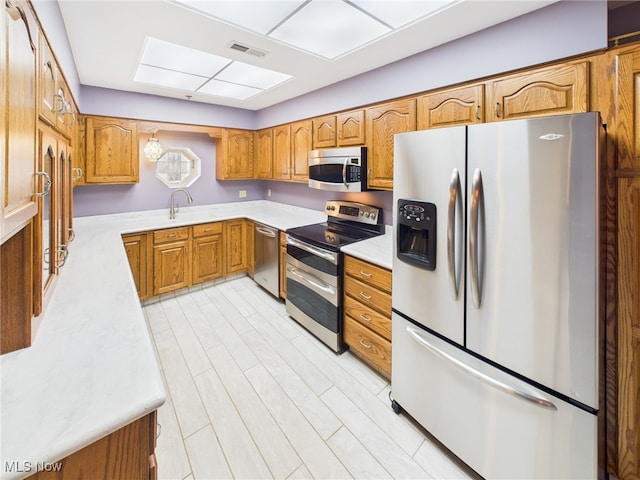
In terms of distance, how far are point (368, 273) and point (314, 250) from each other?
2.08 feet

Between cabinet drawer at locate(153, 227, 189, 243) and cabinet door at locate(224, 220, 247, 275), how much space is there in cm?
53

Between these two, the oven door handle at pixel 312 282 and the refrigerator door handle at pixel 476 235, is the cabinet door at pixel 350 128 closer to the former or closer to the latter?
the oven door handle at pixel 312 282

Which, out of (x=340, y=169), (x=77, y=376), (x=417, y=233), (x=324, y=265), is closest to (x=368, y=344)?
(x=324, y=265)

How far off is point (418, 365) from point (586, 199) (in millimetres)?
1169

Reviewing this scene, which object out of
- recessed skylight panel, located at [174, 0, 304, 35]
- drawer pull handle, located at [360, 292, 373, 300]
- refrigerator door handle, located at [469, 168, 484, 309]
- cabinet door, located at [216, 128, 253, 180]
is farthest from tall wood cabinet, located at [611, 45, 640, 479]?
cabinet door, located at [216, 128, 253, 180]

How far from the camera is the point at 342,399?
2.10m

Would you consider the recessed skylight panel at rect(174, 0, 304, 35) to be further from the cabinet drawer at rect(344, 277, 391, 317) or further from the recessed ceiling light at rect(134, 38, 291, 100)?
the cabinet drawer at rect(344, 277, 391, 317)

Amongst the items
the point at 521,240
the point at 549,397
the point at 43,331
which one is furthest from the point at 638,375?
the point at 43,331

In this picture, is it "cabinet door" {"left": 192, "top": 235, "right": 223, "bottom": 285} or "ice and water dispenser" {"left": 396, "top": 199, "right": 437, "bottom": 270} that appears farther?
"cabinet door" {"left": 192, "top": 235, "right": 223, "bottom": 285}

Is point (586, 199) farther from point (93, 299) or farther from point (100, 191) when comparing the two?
point (100, 191)

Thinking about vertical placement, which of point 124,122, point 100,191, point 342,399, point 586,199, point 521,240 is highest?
point 124,122

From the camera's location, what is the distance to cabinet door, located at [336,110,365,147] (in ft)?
9.09

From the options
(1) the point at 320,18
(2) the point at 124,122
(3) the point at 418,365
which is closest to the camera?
(3) the point at 418,365

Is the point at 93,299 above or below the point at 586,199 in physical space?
below
